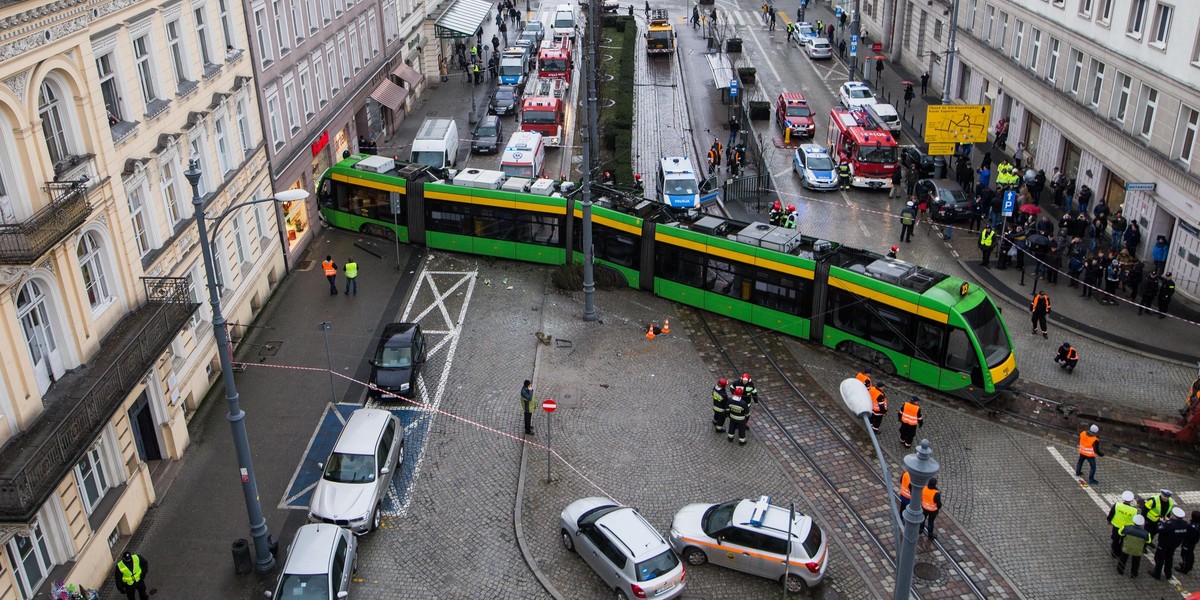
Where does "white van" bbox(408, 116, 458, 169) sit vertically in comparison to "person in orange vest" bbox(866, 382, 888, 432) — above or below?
above

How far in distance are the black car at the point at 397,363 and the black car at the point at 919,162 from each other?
24400mm

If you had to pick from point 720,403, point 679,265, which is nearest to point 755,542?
point 720,403

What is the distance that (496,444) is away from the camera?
24219 mm

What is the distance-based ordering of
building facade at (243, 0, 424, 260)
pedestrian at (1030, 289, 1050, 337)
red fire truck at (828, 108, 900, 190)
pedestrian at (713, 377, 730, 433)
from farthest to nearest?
red fire truck at (828, 108, 900, 190)
building facade at (243, 0, 424, 260)
pedestrian at (1030, 289, 1050, 337)
pedestrian at (713, 377, 730, 433)

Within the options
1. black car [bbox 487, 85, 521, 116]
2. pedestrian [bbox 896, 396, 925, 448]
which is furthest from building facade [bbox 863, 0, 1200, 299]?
black car [bbox 487, 85, 521, 116]

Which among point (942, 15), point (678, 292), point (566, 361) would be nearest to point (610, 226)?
point (678, 292)

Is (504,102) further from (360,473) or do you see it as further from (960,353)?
(360,473)

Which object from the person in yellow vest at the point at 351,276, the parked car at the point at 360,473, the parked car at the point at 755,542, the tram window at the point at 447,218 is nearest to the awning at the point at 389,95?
the tram window at the point at 447,218

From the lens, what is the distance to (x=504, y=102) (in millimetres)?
52844

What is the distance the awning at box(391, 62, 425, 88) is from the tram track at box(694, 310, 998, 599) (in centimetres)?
2666

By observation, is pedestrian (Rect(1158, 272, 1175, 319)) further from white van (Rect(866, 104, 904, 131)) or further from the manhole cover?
white van (Rect(866, 104, 904, 131))

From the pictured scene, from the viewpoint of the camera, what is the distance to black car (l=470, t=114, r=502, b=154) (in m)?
46.7

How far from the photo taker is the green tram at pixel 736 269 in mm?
25188

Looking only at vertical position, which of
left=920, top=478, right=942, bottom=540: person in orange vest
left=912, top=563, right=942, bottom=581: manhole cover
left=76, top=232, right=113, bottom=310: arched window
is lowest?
left=912, top=563, right=942, bottom=581: manhole cover
